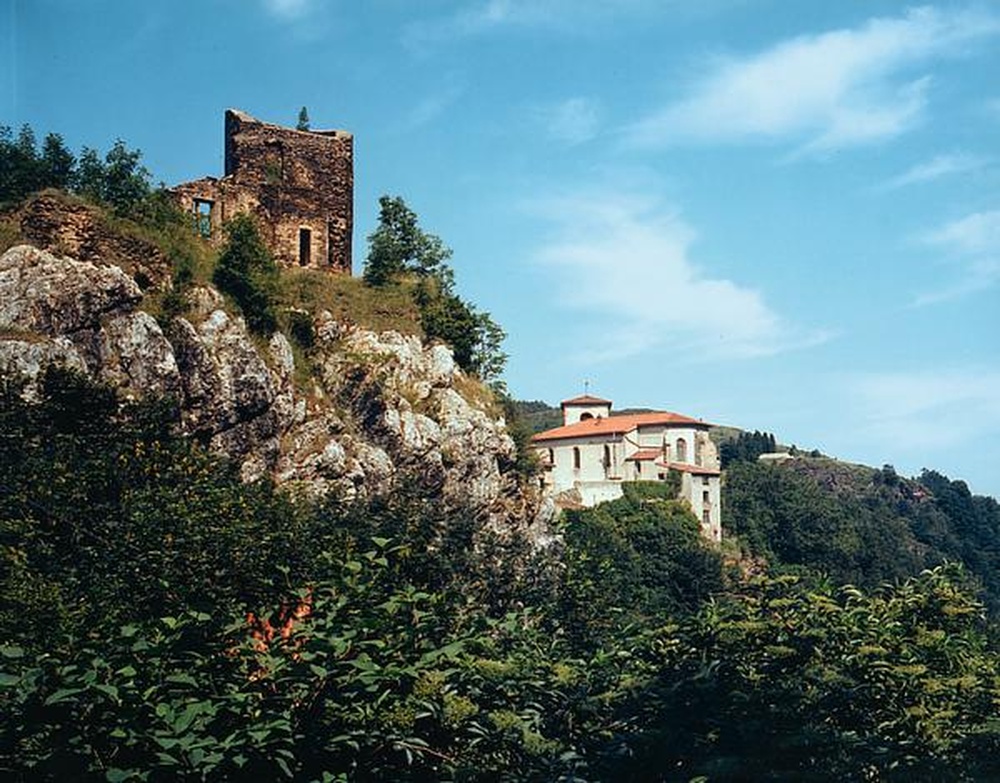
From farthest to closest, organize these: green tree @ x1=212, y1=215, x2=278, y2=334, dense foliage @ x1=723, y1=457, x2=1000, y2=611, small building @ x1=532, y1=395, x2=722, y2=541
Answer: dense foliage @ x1=723, y1=457, x2=1000, y2=611 < small building @ x1=532, y1=395, x2=722, y2=541 < green tree @ x1=212, y1=215, x2=278, y2=334

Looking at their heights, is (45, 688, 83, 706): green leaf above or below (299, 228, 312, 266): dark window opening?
below

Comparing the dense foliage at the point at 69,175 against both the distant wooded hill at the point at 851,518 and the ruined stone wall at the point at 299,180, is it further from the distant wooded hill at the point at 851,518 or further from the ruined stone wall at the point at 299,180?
the distant wooded hill at the point at 851,518

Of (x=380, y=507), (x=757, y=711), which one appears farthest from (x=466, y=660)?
(x=380, y=507)

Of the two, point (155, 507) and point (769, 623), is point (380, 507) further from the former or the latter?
point (769, 623)

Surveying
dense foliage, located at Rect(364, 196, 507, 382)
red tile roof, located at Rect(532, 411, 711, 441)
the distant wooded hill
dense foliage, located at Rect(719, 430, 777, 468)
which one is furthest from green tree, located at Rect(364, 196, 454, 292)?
dense foliage, located at Rect(719, 430, 777, 468)

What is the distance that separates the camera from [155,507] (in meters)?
27.0

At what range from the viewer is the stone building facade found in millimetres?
45531

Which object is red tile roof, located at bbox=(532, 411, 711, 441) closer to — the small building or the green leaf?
the small building

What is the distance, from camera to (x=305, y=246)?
4706 cm

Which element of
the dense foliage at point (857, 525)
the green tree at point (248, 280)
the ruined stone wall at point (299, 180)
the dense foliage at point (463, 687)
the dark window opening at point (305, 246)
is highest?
the ruined stone wall at point (299, 180)

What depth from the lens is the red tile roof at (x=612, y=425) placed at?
85250 mm

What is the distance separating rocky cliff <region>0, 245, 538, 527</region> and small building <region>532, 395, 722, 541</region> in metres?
36.4

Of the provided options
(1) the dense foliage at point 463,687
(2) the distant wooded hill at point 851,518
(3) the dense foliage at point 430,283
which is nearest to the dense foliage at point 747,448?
(2) the distant wooded hill at point 851,518

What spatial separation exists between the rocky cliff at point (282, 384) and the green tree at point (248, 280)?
2.26ft
